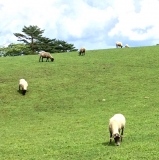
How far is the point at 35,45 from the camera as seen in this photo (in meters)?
78.2

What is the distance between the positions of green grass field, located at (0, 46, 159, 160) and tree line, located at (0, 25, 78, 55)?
115ft

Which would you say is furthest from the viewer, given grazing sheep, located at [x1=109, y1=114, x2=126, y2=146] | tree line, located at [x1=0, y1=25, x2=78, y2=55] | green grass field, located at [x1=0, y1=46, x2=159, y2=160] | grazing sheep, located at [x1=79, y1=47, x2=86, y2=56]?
Result: tree line, located at [x1=0, y1=25, x2=78, y2=55]

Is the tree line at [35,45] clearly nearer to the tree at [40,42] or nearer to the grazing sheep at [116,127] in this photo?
the tree at [40,42]

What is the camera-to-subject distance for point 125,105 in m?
22.8

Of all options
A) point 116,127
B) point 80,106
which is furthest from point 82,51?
point 116,127

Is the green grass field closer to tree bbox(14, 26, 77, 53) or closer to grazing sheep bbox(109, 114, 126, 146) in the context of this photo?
grazing sheep bbox(109, 114, 126, 146)

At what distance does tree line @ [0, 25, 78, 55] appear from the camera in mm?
77062

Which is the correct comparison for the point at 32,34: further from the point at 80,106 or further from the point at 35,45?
the point at 80,106

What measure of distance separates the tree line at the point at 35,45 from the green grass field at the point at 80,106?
35.0 metres

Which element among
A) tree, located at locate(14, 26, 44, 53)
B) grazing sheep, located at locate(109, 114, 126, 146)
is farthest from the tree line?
grazing sheep, located at locate(109, 114, 126, 146)

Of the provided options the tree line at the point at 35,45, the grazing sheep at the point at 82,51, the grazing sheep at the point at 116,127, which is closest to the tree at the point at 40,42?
the tree line at the point at 35,45

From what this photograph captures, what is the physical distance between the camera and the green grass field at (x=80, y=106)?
41.3ft

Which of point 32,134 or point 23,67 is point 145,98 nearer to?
point 32,134

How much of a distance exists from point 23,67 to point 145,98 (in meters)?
17.4
